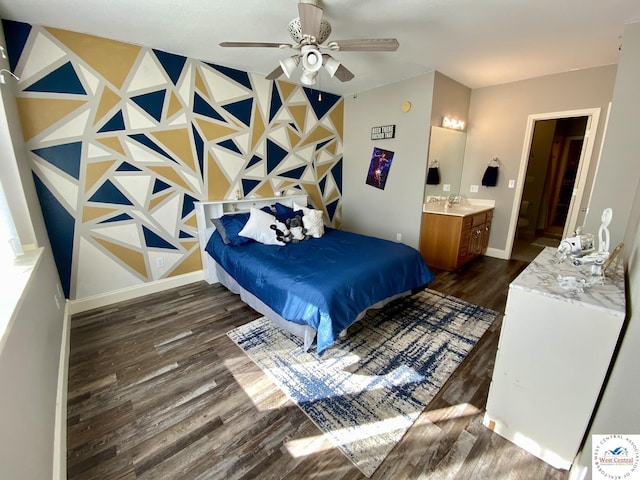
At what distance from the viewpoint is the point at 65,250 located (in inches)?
109

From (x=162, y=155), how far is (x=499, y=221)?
492 centimetres

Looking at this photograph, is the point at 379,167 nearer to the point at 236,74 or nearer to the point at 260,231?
the point at 260,231

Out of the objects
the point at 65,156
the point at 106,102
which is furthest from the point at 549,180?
the point at 65,156

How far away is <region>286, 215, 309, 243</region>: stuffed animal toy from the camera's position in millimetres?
3270

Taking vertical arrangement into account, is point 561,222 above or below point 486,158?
below

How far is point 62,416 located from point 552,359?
9.11 ft

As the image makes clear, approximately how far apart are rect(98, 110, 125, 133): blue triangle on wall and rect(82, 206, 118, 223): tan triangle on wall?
799 millimetres

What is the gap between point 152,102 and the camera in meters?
3.02

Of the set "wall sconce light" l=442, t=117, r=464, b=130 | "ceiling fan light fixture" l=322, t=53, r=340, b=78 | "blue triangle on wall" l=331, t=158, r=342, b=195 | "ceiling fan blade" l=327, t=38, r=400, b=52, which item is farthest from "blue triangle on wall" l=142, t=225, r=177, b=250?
"wall sconce light" l=442, t=117, r=464, b=130

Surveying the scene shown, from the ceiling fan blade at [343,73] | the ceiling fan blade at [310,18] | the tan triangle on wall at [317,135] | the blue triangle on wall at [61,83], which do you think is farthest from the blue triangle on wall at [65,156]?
the tan triangle on wall at [317,135]

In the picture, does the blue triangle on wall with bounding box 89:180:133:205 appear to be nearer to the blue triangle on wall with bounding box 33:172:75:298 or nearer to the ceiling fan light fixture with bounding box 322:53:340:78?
Answer: the blue triangle on wall with bounding box 33:172:75:298

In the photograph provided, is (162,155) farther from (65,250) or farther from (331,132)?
(331,132)

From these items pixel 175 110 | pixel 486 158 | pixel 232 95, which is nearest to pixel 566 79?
pixel 486 158

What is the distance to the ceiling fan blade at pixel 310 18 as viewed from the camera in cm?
176
